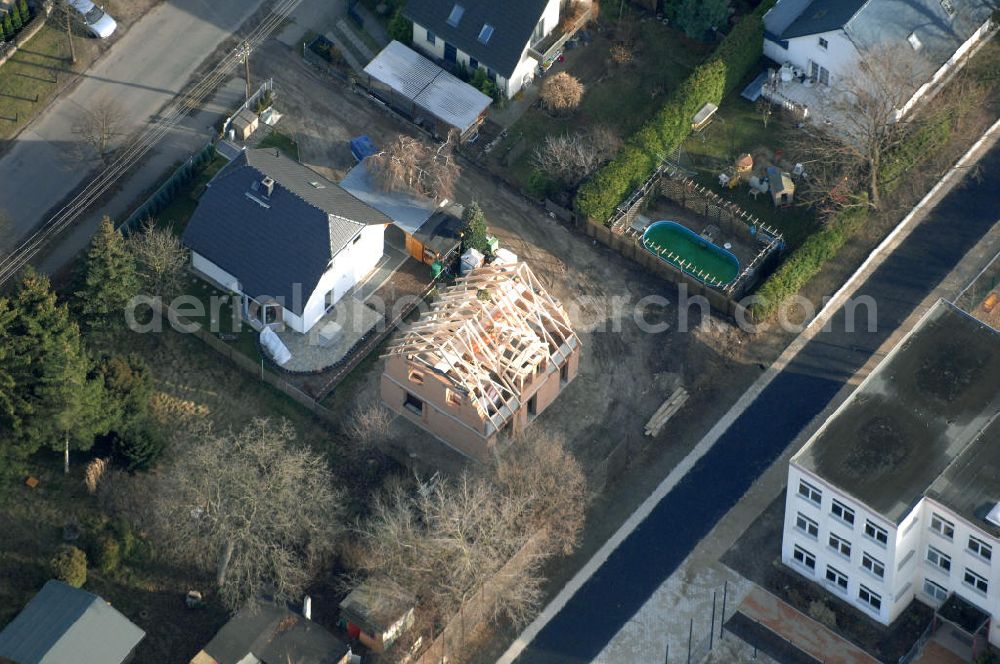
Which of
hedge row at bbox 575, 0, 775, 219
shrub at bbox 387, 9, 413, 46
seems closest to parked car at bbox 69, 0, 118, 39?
shrub at bbox 387, 9, 413, 46

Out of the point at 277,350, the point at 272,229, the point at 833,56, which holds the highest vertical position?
the point at 833,56

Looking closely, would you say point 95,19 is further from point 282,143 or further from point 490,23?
point 490,23

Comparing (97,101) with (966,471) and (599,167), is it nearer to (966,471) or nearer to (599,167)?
(599,167)

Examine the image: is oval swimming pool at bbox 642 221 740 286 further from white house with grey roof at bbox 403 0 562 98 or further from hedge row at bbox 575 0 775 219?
white house with grey roof at bbox 403 0 562 98

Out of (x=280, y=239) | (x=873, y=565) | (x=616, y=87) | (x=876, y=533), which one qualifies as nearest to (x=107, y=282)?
(x=280, y=239)

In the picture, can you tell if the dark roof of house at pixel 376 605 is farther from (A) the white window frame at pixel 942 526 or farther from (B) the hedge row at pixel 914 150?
(B) the hedge row at pixel 914 150

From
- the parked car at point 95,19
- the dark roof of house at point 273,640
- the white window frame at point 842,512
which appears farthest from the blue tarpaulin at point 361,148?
the white window frame at point 842,512
